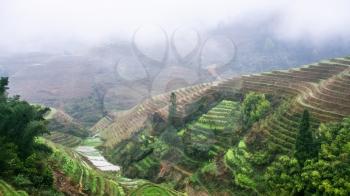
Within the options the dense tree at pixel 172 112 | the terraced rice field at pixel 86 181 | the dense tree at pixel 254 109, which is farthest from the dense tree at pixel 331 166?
the dense tree at pixel 172 112

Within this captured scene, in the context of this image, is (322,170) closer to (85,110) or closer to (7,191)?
(7,191)

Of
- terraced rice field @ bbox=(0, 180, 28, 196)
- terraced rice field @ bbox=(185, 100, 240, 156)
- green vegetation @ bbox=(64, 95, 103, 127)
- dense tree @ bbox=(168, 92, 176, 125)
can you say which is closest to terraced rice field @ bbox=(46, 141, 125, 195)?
terraced rice field @ bbox=(0, 180, 28, 196)

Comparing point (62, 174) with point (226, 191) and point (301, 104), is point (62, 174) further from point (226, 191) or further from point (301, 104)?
point (301, 104)

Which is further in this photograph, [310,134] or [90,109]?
[90,109]

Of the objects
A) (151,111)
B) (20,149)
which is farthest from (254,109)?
(151,111)

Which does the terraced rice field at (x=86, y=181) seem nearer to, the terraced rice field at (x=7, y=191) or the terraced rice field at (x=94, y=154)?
the terraced rice field at (x=7, y=191)

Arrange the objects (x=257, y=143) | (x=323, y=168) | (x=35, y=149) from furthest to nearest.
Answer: (x=257, y=143) → (x=35, y=149) → (x=323, y=168)

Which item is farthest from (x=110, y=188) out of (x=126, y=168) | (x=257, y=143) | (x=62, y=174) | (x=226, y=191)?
(x=126, y=168)
